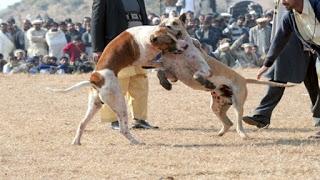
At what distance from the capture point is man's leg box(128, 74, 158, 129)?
421 inches

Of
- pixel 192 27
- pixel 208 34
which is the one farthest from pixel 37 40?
pixel 208 34

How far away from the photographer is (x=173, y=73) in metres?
9.33

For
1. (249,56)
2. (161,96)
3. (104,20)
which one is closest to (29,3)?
(249,56)

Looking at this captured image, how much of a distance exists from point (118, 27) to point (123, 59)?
4.40 ft

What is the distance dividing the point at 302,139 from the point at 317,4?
4.94ft

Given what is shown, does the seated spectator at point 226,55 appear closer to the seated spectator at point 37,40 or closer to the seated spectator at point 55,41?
the seated spectator at point 55,41

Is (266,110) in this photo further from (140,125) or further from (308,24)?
(308,24)

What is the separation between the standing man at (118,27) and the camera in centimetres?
1043

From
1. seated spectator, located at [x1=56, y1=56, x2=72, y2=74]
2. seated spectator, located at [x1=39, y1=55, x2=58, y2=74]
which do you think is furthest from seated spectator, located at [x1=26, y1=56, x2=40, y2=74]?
seated spectator, located at [x1=56, y1=56, x2=72, y2=74]

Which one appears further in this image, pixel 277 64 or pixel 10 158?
pixel 277 64

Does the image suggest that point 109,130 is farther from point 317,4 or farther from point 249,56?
point 249,56

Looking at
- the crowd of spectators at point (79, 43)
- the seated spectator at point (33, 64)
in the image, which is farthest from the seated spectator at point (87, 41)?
the seated spectator at point (33, 64)

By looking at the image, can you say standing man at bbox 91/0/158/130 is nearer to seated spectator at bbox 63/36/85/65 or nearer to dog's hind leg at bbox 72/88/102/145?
dog's hind leg at bbox 72/88/102/145

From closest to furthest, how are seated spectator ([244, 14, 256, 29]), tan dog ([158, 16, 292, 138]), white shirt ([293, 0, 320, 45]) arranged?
white shirt ([293, 0, 320, 45]) → tan dog ([158, 16, 292, 138]) → seated spectator ([244, 14, 256, 29])
